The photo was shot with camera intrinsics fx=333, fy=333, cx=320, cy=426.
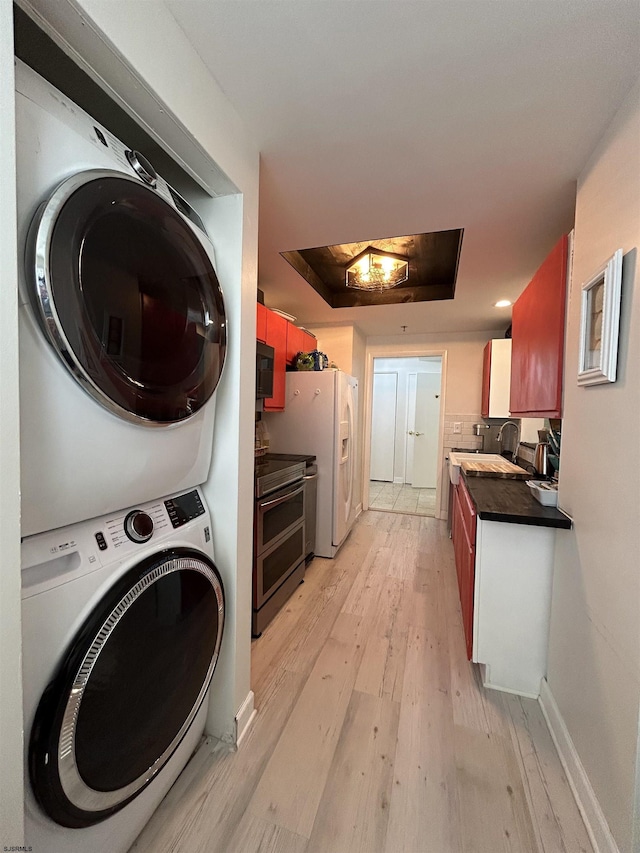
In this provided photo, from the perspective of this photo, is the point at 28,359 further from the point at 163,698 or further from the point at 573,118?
the point at 573,118

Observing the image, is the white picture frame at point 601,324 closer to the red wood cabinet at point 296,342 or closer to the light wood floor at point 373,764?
the light wood floor at point 373,764

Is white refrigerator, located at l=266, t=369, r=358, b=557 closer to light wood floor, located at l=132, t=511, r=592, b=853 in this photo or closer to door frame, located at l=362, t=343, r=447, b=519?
light wood floor, located at l=132, t=511, r=592, b=853

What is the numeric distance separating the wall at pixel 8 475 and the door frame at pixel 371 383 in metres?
3.78

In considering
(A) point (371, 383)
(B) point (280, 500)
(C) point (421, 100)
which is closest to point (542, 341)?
(C) point (421, 100)

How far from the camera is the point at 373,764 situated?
1.18 metres

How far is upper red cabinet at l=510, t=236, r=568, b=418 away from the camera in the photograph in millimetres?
1465

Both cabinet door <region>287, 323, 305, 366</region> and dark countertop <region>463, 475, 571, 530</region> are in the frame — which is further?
cabinet door <region>287, 323, 305, 366</region>

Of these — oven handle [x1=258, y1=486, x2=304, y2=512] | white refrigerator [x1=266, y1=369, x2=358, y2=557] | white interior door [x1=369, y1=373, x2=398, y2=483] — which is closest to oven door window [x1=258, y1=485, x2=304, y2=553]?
oven handle [x1=258, y1=486, x2=304, y2=512]

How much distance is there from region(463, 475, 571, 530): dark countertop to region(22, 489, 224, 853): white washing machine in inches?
47.1

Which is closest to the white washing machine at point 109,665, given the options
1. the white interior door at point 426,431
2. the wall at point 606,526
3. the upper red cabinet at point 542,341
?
the wall at point 606,526

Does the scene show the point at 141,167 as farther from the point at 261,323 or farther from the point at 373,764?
the point at 373,764

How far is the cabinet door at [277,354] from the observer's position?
2.60 m

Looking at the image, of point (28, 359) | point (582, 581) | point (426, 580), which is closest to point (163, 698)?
point (28, 359)

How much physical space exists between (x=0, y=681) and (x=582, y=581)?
60.4 inches
